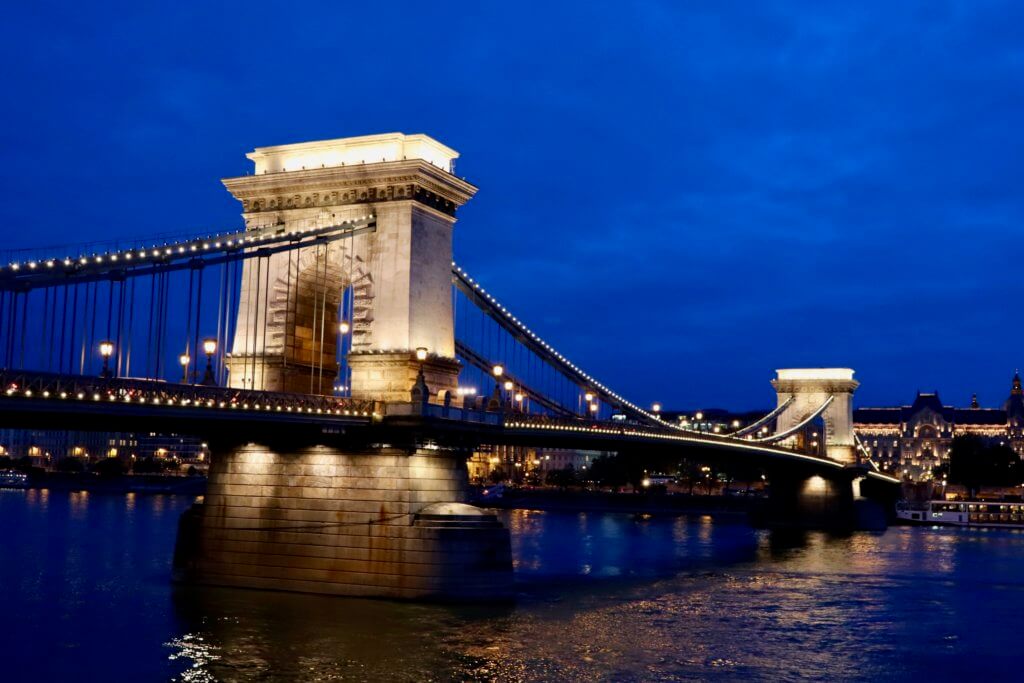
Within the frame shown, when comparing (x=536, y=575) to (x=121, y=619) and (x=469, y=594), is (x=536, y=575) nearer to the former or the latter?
(x=469, y=594)

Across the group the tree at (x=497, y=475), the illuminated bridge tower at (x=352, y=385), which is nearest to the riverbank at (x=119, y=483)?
the tree at (x=497, y=475)

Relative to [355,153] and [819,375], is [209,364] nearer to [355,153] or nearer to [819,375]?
[355,153]

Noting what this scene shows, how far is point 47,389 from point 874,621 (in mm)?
26206

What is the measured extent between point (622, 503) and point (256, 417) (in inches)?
3465

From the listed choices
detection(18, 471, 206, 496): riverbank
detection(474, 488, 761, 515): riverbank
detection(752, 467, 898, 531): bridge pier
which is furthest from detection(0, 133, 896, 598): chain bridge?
detection(18, 471, 206, 496): riverbank

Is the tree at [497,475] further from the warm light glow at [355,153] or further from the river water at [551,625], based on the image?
the warm light glow at [355,153]

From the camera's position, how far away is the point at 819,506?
93.4m

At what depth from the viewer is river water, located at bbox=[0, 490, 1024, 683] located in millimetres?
28953

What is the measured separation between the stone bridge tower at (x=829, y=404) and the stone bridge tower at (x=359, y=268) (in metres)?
67.5

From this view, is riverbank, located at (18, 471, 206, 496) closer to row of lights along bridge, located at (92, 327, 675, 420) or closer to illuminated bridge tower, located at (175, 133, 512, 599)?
row of lights along bridge, located at (92, 327, 675, 420)

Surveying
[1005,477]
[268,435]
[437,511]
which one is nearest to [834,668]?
[437,511]

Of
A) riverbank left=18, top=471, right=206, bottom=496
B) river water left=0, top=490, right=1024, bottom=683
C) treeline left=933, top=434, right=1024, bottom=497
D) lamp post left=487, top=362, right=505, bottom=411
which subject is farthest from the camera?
riverbank left=18, top=471, right=206, bottom=496

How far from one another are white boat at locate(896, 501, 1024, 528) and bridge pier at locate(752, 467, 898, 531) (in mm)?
9716

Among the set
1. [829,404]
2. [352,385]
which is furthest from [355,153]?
[829,404]
